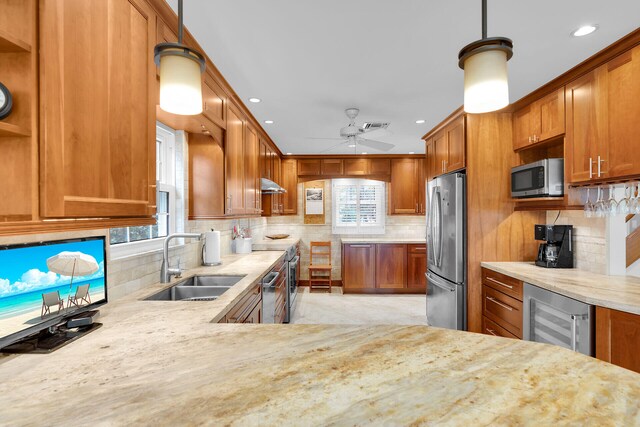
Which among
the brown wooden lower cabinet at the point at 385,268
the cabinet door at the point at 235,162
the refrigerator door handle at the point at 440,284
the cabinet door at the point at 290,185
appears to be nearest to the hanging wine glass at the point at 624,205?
the refrigerator door handle at the point at 440,284

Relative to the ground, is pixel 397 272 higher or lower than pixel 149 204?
lower

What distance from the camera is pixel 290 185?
19.1 feet

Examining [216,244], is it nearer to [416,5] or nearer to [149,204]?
[149,204]

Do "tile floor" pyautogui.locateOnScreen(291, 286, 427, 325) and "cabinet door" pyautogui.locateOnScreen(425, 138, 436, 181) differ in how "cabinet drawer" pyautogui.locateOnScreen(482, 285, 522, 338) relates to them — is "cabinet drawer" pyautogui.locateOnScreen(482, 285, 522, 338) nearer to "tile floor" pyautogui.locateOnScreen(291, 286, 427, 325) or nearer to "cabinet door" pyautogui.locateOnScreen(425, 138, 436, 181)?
"tile floor" pyautogui.locateOnScreen(291, 286, 427, 325)

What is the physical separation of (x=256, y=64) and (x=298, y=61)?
31 centimetres

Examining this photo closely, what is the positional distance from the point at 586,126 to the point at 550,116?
1.24 ft

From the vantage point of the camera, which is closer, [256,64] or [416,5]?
[416,5]

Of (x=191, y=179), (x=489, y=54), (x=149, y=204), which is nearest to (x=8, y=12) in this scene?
(x=149, y=204)

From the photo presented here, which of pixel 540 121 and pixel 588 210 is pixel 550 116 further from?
pixel 588 210

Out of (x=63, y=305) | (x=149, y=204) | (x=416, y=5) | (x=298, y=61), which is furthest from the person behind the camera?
(x=298, y=61)

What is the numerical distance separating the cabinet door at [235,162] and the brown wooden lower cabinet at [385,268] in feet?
9.39

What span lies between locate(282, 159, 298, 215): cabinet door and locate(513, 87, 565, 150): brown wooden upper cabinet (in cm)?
364

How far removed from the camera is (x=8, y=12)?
0.89 m

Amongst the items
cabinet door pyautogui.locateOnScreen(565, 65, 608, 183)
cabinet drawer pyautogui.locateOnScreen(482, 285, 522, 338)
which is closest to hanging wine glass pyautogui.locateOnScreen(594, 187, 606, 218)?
cabinet door pyautogui.locateOnScreen(565, 65, 608, 183)
